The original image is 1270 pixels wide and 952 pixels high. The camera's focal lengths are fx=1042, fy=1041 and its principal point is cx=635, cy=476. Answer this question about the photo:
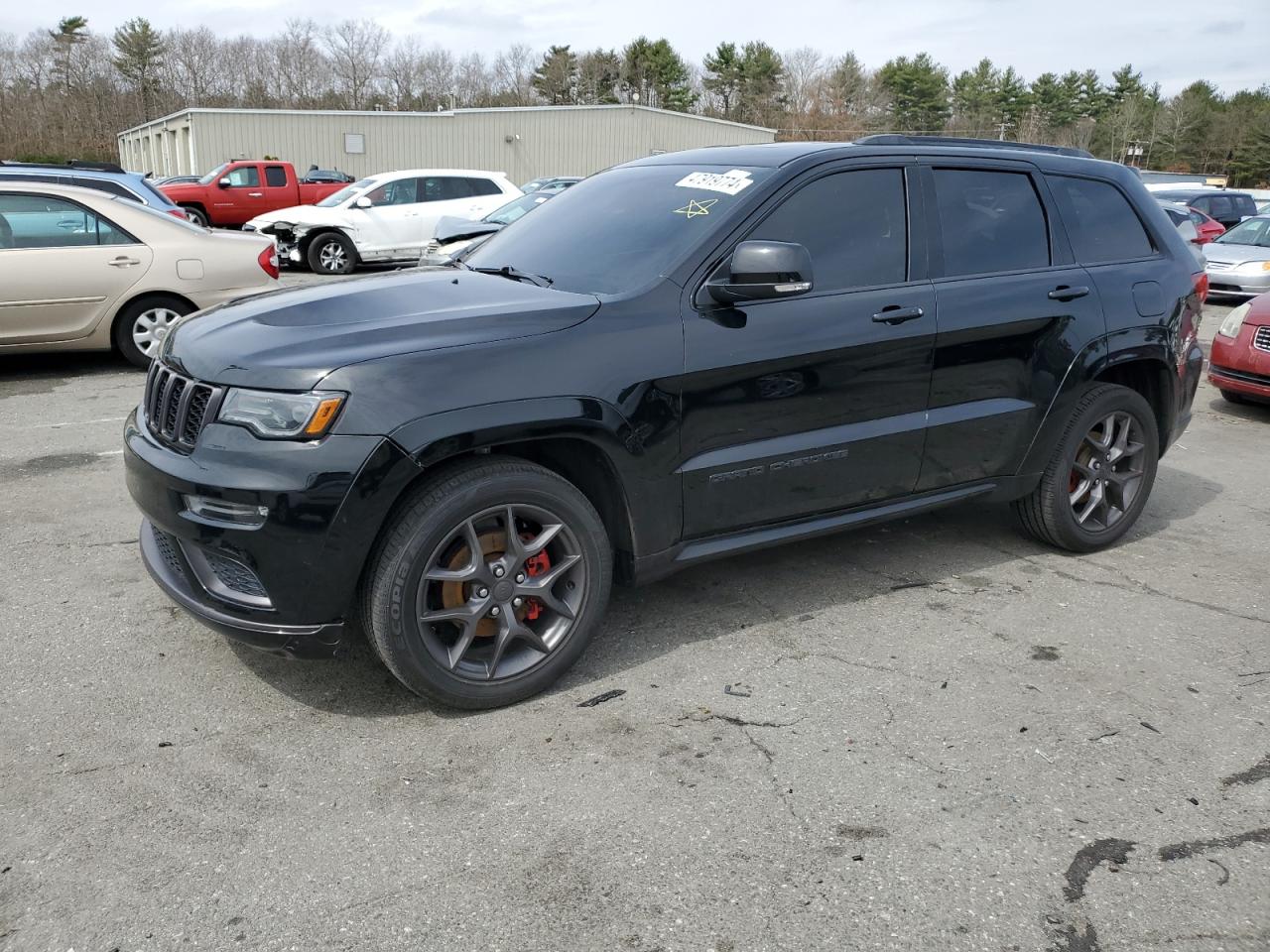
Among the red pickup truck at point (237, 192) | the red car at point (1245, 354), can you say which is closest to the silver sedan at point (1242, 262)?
the red car at point (1245, 354)

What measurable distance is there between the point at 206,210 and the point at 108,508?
2042 centimetres

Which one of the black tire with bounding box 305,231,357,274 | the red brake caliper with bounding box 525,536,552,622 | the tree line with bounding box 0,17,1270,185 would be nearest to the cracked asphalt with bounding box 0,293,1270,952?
the red brake caliper with bounding box 525,536,552,622

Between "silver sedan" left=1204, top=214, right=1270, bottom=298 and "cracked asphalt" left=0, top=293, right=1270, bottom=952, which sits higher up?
"silver sedan" left=1204, top=214, right=1270, bottom=298

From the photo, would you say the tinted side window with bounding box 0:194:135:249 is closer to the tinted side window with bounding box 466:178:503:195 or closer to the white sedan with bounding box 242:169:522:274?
the white sedan with bounding box 242:169:522:274

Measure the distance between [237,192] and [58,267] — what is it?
650 inches

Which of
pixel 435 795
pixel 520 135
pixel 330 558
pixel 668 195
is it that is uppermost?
pixel 520 135

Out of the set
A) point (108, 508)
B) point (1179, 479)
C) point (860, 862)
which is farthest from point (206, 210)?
point (860, 862)

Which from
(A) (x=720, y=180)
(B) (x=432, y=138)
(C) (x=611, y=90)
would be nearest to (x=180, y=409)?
(A) (x=720, y=180)

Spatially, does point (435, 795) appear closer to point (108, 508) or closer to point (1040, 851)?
point (1040, 851)

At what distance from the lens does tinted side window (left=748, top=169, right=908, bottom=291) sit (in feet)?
12.8

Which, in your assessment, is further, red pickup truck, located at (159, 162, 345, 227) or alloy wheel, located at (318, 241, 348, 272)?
red pickup truck, located at (159, 162, 345, 227)

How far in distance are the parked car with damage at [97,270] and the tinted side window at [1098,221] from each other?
632cm

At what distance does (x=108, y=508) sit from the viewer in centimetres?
527

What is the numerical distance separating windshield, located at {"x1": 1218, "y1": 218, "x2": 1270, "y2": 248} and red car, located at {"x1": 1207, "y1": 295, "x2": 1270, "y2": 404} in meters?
9.86
